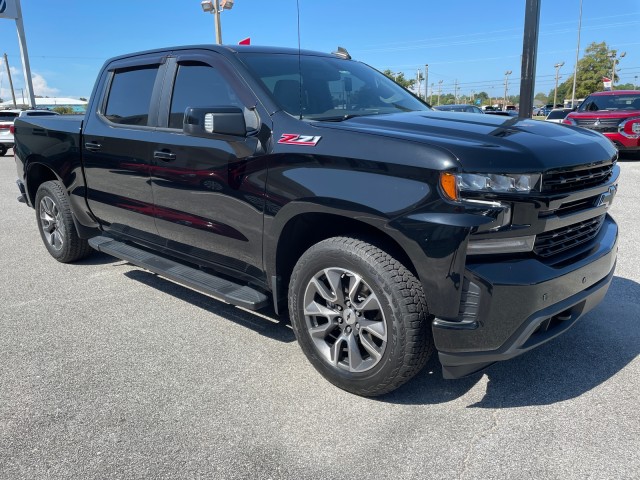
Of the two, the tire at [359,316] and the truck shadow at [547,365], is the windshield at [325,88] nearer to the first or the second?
the tire at [359,316]

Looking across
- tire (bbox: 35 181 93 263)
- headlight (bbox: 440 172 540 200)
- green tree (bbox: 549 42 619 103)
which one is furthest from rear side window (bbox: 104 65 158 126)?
green tree (bbox: 549 42 619 103)

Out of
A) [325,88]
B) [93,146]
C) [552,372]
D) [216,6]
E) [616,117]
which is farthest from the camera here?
[216,6]

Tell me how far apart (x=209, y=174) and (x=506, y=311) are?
196cm

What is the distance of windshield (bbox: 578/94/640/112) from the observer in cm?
1350

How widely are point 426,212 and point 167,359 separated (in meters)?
1.96

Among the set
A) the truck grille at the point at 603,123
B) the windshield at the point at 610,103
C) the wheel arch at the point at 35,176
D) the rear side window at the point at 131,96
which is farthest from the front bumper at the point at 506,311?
the windshield at the point at 610,103

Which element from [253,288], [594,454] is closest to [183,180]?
[253,288]

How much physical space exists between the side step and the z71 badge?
3.20 ft

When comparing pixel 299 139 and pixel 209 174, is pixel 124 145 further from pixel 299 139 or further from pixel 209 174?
pixel 299 139

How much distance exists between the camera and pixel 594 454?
2404 mm

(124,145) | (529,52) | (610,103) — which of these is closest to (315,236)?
(124,145)

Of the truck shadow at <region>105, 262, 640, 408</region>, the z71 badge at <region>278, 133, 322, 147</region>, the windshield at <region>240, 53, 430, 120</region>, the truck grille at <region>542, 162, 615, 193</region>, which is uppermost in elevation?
the windshield at <region>240, 53, 430, 120</region>

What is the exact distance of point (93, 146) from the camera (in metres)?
4.46

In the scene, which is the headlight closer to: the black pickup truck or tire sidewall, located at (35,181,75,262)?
the black pickup truck
